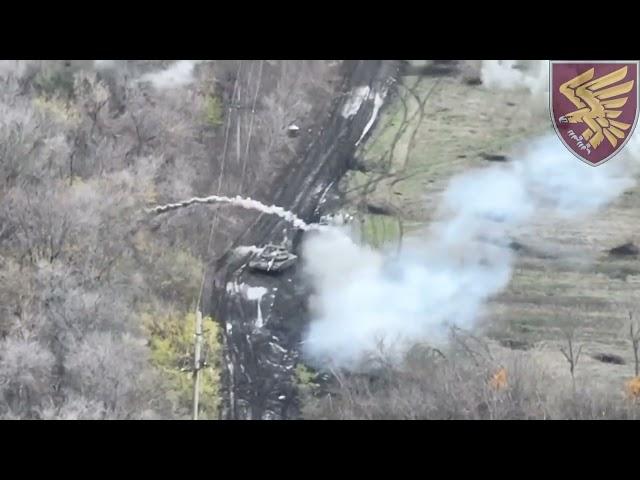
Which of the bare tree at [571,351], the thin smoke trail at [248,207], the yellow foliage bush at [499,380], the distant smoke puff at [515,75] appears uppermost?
the distant smoke puff at [515,75]

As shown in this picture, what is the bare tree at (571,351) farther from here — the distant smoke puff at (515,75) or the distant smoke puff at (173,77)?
Result: the distant smoke puff at (173,77)

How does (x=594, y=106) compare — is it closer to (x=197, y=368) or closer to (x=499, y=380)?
(x=499, y=380)

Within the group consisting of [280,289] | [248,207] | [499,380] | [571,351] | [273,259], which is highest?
[248,207]

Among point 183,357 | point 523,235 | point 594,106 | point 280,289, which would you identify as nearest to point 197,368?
point 183,357

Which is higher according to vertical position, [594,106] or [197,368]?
[594,106]

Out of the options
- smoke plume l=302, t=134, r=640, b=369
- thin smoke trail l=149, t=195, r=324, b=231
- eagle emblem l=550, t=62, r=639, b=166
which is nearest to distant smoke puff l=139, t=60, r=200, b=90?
thin smoke trail l=149, t=195, r=324, b=231

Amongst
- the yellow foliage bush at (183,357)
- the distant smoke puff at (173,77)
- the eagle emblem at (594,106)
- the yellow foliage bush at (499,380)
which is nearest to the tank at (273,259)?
the yellow foliage bush at (183,357)
